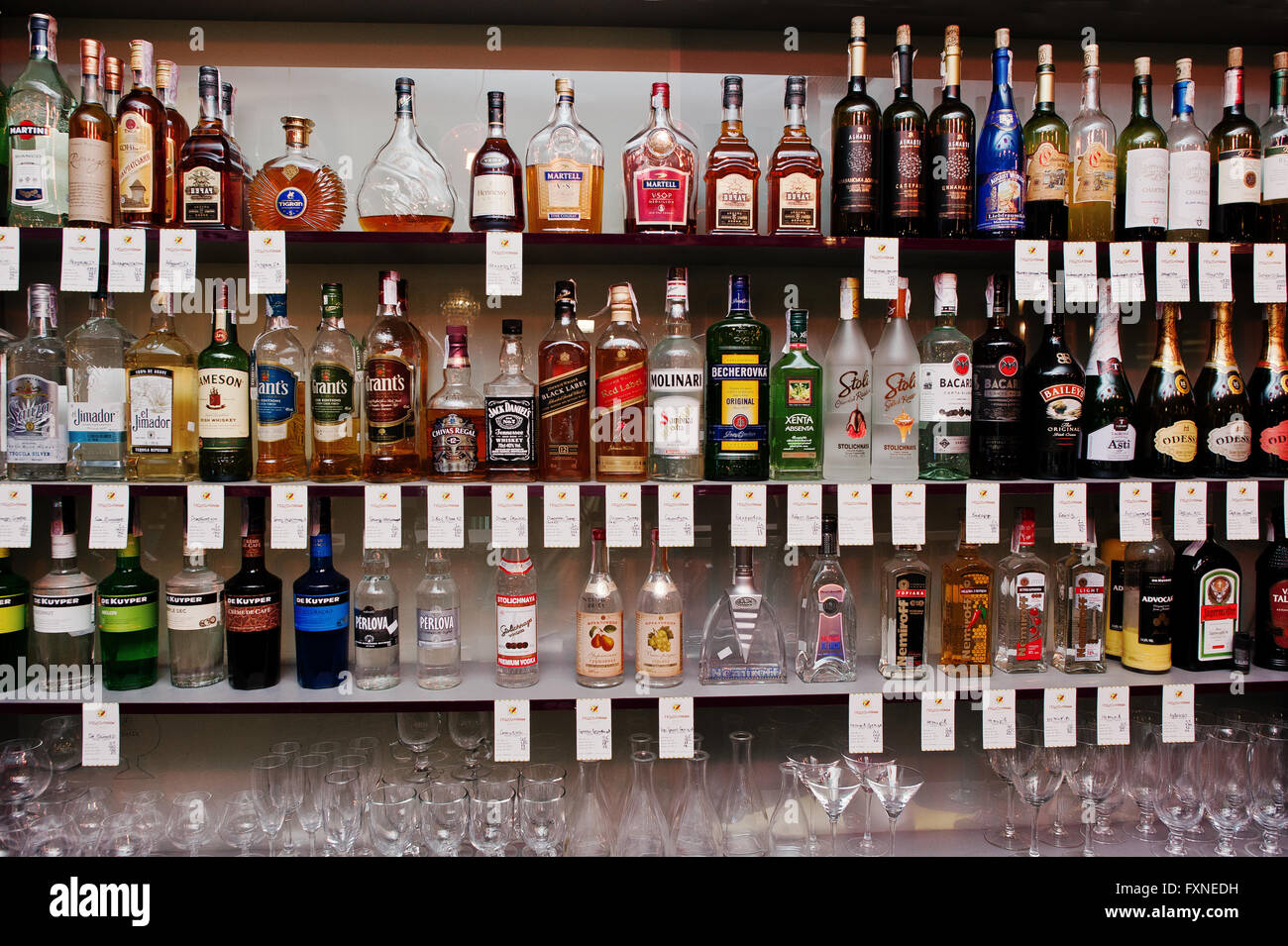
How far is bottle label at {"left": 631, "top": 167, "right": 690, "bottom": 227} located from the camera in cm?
203

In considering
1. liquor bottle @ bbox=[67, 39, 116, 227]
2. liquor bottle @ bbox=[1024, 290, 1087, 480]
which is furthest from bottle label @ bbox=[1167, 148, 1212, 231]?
liquor bottle @ bbox=[67, 39, 116, 227]

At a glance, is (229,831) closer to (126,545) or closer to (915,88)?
(126,545)

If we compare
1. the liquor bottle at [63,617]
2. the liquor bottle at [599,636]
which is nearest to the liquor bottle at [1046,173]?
the liquor bottle at [599,636]

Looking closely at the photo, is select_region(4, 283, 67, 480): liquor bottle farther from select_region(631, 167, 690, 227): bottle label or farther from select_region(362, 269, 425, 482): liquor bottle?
select_region(631, 167, 690, 227): bottle label

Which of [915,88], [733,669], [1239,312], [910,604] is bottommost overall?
[733,669]

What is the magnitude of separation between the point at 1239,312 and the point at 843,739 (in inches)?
66.8

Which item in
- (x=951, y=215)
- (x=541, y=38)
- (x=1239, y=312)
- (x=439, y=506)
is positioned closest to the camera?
(x=439, y=506)

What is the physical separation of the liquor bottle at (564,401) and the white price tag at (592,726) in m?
0.52

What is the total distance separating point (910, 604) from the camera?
7.04ft

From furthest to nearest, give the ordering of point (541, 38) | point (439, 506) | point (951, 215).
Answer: point (541, 38)
point (951, 215)
point (439, 506)

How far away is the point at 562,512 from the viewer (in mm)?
1942

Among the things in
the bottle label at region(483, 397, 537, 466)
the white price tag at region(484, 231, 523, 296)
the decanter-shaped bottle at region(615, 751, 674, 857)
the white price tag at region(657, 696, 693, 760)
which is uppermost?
the white price tag at region(484, 231, 523, 296)

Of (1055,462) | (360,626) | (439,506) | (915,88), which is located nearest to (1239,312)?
(1055,462)

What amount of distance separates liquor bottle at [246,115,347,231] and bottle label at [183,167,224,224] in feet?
0.30
